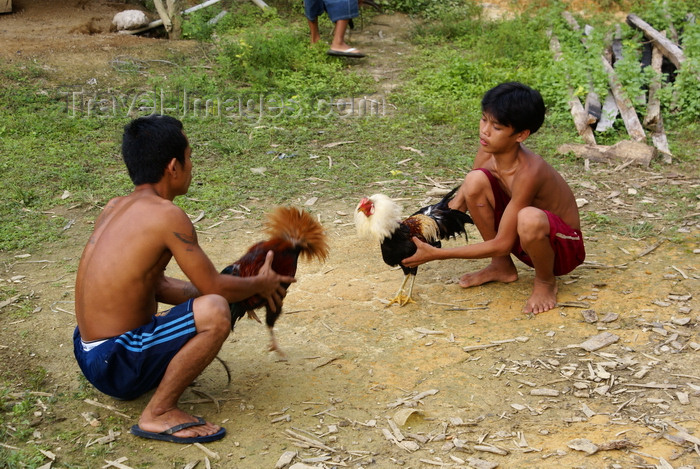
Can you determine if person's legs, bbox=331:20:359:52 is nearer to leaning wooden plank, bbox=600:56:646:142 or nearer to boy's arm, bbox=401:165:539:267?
leaning wooden plank, bbox=600:56:646:142

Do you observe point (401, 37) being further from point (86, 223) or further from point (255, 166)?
point (86, 223)

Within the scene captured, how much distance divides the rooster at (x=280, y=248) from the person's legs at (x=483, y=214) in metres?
1.21

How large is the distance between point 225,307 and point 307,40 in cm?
773

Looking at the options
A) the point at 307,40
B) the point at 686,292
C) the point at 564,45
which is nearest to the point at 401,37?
the point at 307,40

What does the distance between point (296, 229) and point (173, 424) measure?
1.18 metres

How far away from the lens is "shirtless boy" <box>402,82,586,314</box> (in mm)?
4121

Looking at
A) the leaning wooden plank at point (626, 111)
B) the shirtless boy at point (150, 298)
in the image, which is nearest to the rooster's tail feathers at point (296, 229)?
the shirtless boy at point (150, 298)

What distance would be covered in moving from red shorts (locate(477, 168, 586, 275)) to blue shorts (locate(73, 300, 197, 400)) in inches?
87.5

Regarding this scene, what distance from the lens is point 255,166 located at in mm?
6957

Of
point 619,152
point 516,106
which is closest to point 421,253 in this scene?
point 516,106

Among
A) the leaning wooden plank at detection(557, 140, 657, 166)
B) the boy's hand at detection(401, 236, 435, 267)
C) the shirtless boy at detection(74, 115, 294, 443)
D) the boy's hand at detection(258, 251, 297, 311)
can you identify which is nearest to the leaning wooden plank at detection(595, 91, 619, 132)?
the leaning wooden plank at detection(557, 140, 657, 166)

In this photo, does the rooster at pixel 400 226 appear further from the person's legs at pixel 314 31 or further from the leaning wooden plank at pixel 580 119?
the person's legs at pixel 314 31

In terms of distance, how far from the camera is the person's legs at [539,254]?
13.5 feet

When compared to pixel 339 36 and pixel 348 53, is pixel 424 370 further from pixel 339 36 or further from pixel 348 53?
pixel 339 36
